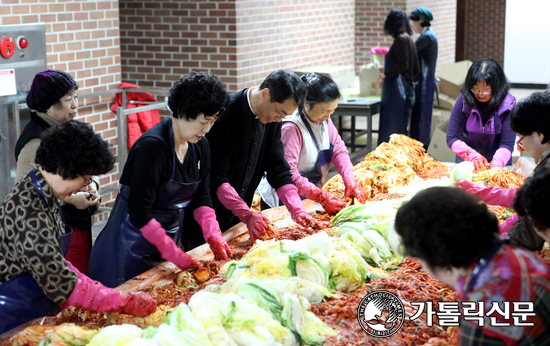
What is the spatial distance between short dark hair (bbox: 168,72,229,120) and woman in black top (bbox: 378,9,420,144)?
5435 millimetres

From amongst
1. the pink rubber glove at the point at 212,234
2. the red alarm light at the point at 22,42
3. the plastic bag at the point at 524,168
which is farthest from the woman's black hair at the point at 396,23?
the pink rubber glove at the point at 212,234

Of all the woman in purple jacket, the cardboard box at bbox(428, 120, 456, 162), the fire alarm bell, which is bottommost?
the cardboard box at bbox(428, 120, 456, 162)

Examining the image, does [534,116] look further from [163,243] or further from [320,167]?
[163,243]

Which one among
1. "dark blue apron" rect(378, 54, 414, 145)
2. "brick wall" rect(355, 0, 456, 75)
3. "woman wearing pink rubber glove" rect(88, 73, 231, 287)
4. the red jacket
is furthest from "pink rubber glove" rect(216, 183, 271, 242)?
"brick wall" rect(355, 0, 456, 75)

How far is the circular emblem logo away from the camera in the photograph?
2043 mm

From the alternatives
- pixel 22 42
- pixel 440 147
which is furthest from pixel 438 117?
pixel 22 42

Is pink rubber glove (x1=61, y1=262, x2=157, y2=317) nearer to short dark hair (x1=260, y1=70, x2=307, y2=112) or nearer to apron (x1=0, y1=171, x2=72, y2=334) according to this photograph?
apron (x1=0, y1=171, x2=72, y2=334)

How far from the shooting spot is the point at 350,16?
9289 millimetres

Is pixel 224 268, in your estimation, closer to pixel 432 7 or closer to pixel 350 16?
pixel 350 16

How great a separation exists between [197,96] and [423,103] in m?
6.43

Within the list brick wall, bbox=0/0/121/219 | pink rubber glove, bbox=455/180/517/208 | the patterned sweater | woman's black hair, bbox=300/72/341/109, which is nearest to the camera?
the patterned sweater

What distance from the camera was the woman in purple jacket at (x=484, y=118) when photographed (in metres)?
3.97

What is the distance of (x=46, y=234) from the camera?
1.92m

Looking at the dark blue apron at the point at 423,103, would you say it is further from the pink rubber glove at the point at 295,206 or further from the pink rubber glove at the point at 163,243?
the pink rubber glove at the point at 163,243
